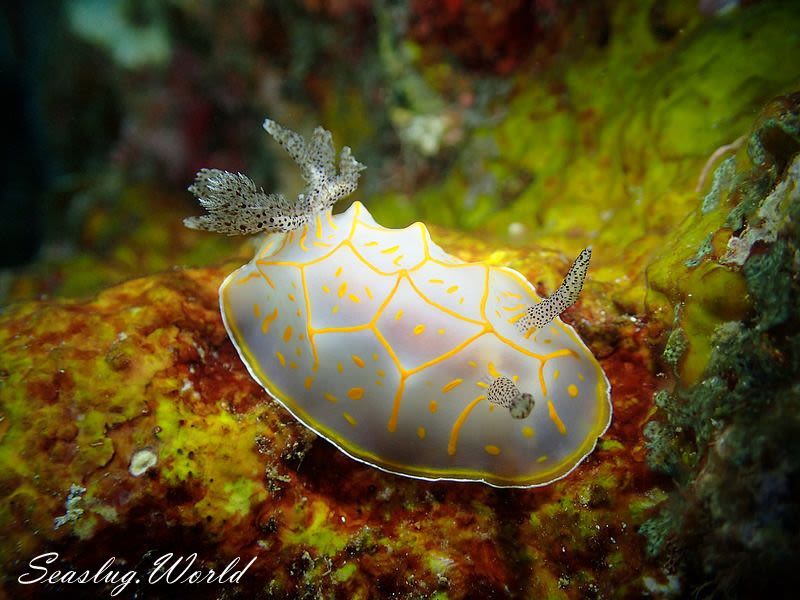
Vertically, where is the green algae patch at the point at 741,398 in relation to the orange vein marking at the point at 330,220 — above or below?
below

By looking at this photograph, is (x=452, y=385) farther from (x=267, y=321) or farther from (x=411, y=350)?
(x=267, y=321)

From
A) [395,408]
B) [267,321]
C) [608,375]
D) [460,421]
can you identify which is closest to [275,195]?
[267,321]

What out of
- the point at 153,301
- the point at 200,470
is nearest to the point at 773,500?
the point at 200,470

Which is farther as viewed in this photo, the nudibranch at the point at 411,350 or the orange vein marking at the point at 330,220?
the orange vein marking at the point at 330,220

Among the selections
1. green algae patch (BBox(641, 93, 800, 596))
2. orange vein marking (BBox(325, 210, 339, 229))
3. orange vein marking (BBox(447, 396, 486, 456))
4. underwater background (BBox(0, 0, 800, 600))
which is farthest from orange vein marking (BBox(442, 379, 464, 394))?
orange vein marking (BBox(325, 210, 339, 229))

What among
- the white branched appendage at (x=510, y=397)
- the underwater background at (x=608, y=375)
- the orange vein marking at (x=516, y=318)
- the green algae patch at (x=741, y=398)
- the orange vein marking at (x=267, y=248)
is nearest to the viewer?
the green algae patch at (x=741, y=398)

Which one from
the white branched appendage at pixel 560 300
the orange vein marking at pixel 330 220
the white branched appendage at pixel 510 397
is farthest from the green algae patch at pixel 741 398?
the orange vein marking at pixel 330 220

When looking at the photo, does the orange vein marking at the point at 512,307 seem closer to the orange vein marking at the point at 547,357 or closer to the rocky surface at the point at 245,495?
the orange vein marking at the point at 547,357
